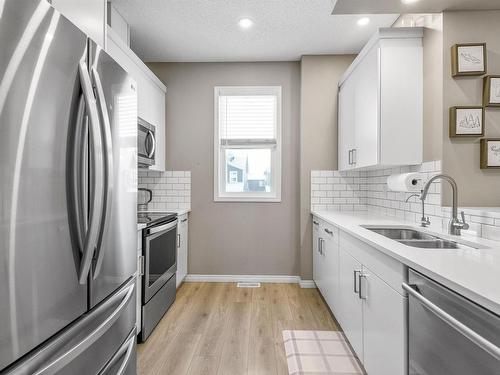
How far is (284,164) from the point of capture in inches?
146

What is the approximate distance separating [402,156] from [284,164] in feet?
5.05

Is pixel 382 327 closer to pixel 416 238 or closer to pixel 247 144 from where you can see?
pixel 416 238

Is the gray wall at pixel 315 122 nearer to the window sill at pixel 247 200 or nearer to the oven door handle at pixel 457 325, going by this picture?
the window sill at pixel 247 200

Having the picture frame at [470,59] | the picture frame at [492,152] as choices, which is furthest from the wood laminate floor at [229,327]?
the picture frame at [470,59]

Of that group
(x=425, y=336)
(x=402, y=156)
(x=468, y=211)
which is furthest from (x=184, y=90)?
(x=425, y=336)

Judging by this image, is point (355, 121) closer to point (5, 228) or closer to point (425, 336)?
point (425, 336)

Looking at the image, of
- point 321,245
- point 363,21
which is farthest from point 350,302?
point 363,21

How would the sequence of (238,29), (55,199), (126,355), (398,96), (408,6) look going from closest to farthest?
(55,199) < (126,355) < (408,6) < (398,96) < (238,29)

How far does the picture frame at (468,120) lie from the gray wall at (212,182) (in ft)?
6.01

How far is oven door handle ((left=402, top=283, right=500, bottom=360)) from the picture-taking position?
81cm

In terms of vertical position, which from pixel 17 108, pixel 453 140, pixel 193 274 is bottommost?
pixel 193 274

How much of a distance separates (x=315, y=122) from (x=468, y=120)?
5.51 feet

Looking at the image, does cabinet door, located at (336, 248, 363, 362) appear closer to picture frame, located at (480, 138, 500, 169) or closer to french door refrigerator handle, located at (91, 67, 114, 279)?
picture frame, located at (480, 138, 500, 169)

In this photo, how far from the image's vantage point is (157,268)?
251cm
